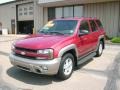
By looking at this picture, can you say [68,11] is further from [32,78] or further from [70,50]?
[32,78]

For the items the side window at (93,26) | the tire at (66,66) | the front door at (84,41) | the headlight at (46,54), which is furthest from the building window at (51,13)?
the headlight at (46,54)

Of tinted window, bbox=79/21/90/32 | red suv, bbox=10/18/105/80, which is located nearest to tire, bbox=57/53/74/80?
red suv, bbox=10/18/105/80

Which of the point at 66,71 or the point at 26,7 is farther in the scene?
the point at 26,7

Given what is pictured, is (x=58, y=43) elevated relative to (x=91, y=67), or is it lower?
elevated

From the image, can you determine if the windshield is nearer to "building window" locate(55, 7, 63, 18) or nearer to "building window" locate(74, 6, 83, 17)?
"building window" locate(74, 6, 83, 17)

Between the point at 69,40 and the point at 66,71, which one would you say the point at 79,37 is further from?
the point at 66,71

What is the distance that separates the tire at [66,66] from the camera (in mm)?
5609

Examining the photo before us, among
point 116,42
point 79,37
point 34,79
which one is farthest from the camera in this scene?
point 116,42

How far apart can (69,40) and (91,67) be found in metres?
1.97

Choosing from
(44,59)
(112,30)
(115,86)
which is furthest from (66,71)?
(112,30)

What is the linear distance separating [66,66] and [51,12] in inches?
740

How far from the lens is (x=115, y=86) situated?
534 centimetres

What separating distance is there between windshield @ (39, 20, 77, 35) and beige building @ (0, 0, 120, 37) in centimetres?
1215

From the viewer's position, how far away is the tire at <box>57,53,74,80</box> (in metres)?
5.61
